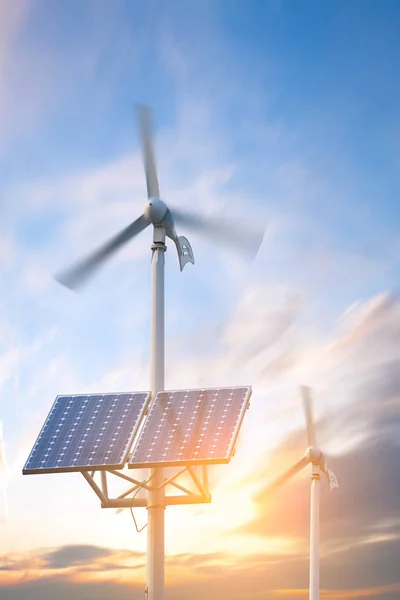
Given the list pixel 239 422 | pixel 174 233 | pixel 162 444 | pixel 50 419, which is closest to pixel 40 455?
pixel 50 419

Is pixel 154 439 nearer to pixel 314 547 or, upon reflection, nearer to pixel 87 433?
pixel 87 433

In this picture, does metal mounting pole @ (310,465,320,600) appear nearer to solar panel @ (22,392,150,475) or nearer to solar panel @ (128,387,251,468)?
solar panel @ (22,392,150,475)

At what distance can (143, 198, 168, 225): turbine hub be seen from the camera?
3706 centimetres

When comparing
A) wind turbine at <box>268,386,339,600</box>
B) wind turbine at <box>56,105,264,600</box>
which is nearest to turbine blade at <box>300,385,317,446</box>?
wind turbine at <box>268,386,339,600</box>

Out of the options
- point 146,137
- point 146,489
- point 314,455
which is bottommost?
point 146,489

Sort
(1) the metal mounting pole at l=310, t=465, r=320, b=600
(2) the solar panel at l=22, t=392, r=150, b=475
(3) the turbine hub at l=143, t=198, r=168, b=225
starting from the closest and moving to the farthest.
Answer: (2) the solar panel at l=22, t=392, r=150, b=475 < (3) the turbine hub at l=143, t=198, r=168, b=225 < (1) the metal mounting pole at l=310, t=465, r=320, b=600

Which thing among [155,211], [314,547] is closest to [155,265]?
[155,211]

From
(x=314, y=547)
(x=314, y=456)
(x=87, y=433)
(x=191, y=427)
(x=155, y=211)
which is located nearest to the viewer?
(x=191, y=427)

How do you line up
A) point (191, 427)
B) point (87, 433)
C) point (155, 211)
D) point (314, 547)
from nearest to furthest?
point (191, 427) < point (87, 433) < point (155, 211) < point (314, 547)

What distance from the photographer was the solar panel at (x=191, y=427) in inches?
1224

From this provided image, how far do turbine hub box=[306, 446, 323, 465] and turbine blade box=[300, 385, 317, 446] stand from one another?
1.10 meters

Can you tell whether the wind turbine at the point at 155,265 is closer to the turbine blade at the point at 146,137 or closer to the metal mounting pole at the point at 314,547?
the turbine blade at the point at 146,137

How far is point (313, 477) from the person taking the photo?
197ft

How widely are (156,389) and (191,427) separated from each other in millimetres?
3083
